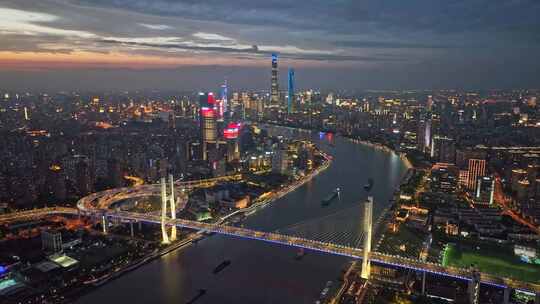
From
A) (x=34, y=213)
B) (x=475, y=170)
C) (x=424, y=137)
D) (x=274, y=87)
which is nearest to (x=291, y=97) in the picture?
(x=274, y=87)

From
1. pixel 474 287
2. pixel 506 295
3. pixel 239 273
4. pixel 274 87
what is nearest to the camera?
pixel 506 295

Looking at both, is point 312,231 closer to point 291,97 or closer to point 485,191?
point 485,191

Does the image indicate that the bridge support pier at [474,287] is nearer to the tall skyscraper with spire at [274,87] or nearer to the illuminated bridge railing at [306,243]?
the illuminated bridge railing at [306,243]

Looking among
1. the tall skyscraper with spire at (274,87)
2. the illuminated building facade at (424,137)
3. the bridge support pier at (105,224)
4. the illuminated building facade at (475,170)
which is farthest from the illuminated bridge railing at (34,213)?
the tall skyscraper with spire at (274,87)

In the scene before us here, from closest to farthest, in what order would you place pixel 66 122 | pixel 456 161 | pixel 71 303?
pixel 71 303 < pixel 456 161 < pixel 66 122

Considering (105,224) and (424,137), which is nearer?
(105,224)

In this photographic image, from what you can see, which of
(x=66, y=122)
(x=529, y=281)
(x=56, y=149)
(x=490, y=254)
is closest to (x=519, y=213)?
(x=490, y=254)

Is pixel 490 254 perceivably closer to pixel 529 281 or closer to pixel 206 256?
pixel 529 281

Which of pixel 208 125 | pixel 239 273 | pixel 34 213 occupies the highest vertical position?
pixel 208 125

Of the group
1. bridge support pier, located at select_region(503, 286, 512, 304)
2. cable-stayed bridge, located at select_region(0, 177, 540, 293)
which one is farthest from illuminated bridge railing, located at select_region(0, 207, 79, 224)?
bridge support pier, located at select_region(503, 286, 512, 304)

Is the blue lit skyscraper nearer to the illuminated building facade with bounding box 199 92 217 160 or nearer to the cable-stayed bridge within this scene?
the illuminated building facade with bounding box 199 92 217 160

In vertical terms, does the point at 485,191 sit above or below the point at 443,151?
below
